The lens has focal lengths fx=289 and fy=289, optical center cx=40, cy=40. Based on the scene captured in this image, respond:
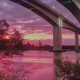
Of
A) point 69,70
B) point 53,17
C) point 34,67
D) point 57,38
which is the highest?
point 53,17

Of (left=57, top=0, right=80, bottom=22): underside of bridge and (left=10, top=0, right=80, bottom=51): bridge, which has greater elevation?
(left=57, top=0, right=80, bottom=22): underside of bridge

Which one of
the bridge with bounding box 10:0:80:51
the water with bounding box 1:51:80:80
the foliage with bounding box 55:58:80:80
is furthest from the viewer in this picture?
the bridge with bounding box 10:0:80:51

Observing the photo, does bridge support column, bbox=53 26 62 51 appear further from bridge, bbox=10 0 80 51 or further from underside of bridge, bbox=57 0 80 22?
underside of bridge, bbox=57 0 80 22

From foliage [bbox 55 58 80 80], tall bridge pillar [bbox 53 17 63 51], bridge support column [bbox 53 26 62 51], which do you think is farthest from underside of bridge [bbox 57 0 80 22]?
foliage [bbox 55 58 80 80]

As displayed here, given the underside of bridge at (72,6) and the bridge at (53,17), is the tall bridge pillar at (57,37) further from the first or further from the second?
the underside of bridge at (72,6)

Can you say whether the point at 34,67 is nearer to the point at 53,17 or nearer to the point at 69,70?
the point at 69,70

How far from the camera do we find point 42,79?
13969 mm

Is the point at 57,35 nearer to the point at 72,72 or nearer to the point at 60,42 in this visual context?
the point at 60,42

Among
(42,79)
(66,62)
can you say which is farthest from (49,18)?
(66,62)

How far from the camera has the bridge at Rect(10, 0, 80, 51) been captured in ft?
178

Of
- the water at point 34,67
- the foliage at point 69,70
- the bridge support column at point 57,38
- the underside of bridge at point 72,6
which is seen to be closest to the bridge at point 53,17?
the bridge support column at point 57,38

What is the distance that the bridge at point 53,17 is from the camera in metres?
54.4

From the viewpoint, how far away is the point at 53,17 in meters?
62.2

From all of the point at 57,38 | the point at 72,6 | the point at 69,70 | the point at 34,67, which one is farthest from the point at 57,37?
the point at 69,70
